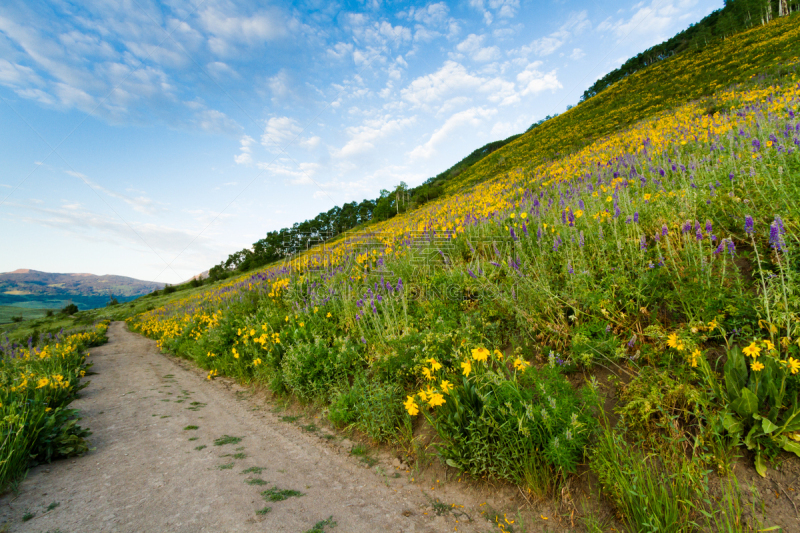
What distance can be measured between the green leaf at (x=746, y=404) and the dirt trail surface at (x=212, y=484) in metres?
1.81

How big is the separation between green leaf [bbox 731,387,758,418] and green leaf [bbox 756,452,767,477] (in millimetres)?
215

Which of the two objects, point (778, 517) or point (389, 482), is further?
point (389, 482)

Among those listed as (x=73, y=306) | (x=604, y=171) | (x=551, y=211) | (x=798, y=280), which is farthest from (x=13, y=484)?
(x=73, y=306)

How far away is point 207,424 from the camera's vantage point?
4258mm

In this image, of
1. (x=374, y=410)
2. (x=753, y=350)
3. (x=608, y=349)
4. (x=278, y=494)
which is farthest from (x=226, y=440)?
(x=753, y=350)

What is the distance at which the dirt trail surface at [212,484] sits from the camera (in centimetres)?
221

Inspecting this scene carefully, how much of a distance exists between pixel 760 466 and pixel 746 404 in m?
0.33

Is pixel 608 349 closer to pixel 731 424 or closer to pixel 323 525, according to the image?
pixel 731 424

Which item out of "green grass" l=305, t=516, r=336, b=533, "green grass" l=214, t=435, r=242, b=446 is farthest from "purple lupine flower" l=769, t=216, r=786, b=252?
"green grass" l=214, t=435, r=242, b=446

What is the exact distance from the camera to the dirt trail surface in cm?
221

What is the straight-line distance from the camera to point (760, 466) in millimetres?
1758

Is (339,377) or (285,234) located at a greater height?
(285,234)

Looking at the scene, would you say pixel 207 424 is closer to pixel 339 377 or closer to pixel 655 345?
pixel 339 377

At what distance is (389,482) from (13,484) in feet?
10.2
